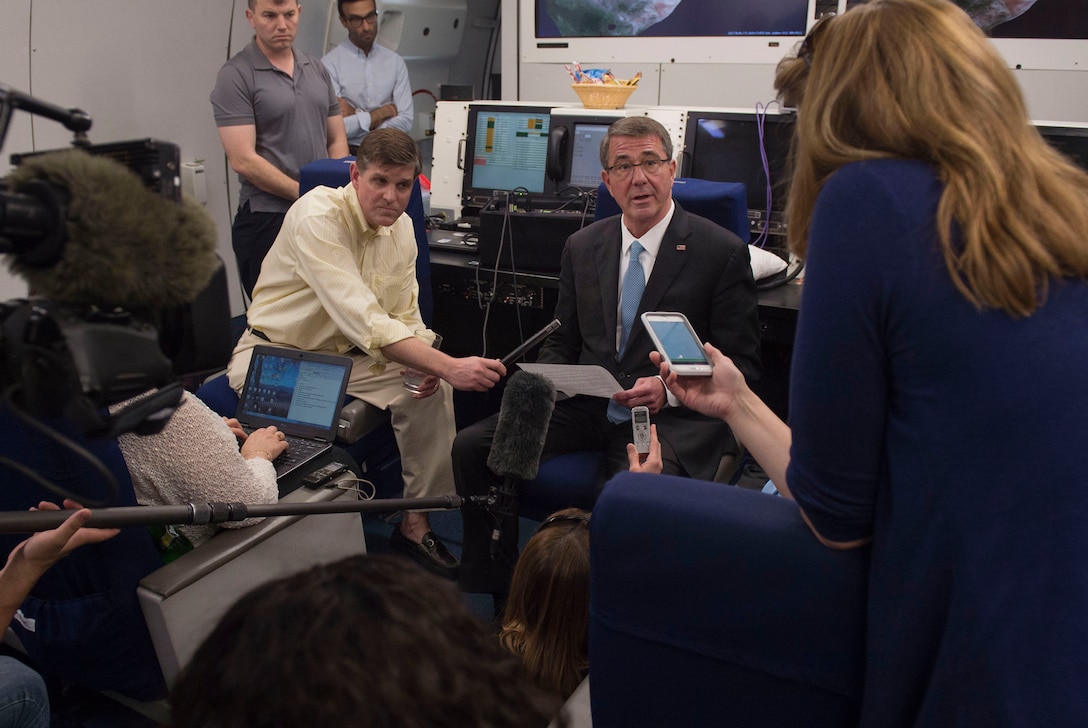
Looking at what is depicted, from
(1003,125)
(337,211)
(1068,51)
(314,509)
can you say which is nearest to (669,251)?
(337,211)

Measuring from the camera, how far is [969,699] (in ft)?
3.04

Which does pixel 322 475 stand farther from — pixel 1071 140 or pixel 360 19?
pixel 360 19

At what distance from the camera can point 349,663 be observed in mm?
524

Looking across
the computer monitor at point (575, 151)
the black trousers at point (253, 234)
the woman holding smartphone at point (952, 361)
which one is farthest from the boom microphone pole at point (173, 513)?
the black trousers at point (253, 234)

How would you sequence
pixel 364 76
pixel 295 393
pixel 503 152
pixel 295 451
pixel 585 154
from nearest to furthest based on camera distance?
pixel 295 451
pixel 295 393
pixel 585 154
pixel 503 152
pixel 364 76

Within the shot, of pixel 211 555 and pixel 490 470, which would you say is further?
pixel 490 470

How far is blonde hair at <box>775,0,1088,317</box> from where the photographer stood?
34.5 inches

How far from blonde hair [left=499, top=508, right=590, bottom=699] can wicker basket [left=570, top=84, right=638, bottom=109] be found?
2.07 m

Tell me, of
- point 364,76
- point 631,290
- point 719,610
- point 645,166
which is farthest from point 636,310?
point 364,76

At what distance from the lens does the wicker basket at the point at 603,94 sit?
311 cm

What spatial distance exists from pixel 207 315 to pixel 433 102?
480 centimetres

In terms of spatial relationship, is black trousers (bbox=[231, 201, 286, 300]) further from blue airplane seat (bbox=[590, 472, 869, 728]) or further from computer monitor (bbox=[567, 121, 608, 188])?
blue airplane seat (bbox=[590, 472, 869, 728])

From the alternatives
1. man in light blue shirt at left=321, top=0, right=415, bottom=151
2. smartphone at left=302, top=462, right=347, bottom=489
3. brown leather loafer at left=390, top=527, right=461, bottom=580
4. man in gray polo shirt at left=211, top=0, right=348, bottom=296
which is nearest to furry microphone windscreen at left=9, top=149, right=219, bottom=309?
smartphone at left=302, top=462, right=347, bottom=489

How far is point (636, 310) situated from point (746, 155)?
2.99ft
